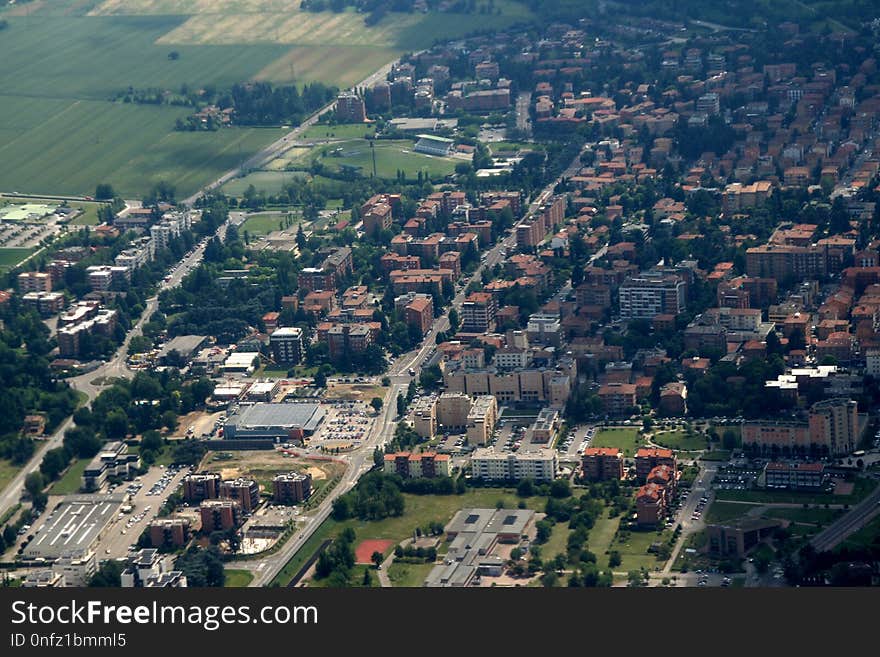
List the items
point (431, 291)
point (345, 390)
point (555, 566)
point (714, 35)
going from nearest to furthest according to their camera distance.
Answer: point (555, 566), point (345, 390), point (431, 291), point (714, 35)

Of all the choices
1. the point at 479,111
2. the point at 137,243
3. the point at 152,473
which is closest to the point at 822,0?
the point at 479,111

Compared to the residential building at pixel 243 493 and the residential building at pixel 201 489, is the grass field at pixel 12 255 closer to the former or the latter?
the residential building at pixel 201 489

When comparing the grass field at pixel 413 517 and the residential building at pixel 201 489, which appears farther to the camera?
the residential building at pixel 201 489

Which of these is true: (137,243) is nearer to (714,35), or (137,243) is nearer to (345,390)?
(345,390)

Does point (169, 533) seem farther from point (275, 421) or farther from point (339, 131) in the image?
point (339, 131)

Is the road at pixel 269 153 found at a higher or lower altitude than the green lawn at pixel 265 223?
lower

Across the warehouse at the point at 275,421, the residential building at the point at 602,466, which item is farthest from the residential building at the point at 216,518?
the residential building at the point at 602,466

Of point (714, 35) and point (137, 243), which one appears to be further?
point (714, 35)

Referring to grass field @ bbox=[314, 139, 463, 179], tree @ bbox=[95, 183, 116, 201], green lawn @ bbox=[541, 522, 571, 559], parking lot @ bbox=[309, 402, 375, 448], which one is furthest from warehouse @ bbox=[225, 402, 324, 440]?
tree @ bbox=[95, 183, 116, 201]
